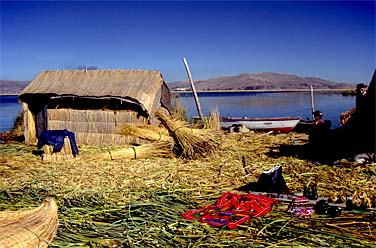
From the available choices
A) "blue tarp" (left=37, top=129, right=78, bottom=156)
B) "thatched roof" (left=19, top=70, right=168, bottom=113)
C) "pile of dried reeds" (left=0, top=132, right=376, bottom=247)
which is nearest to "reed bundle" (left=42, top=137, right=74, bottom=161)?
"blue tarp" (left=37, top=129, right=78, bottom=156)

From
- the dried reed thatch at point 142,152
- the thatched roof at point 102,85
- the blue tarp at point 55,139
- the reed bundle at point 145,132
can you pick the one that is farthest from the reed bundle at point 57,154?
the thatched roof at point 102,85

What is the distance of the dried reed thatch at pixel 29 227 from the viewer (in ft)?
10.3

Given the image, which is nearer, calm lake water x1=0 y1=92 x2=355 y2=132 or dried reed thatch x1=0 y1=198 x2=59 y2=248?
dried reed thatch x1=0 y1=198 x2=59 y2=248

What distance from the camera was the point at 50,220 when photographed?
11.9 ft

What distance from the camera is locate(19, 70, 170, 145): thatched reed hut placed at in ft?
30.0

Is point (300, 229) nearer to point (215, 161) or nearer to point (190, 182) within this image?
point (190, 182)

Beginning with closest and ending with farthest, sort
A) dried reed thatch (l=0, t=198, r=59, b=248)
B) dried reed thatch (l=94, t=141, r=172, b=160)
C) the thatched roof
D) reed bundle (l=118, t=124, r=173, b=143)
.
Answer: dried reed thatch (l=0, t=198, r=59, b=248), dried reed thatch (l=94, t=141, r=172, b=160), reed bundle (l=118, t=124, r=173, b=143), the thatched roof

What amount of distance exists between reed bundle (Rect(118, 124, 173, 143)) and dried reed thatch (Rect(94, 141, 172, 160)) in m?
0.73

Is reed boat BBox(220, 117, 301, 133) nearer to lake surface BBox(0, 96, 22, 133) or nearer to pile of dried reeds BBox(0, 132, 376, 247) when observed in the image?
pile of dried reeds BBox(0, 132, 376, 247)

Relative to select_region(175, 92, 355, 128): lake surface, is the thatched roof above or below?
above

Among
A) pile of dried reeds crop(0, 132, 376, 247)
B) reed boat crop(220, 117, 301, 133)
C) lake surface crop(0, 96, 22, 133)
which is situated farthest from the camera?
lake surface crop(0, 96, 22, 133)

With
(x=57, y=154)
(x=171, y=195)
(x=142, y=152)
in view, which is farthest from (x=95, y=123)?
(x=171, y=195)

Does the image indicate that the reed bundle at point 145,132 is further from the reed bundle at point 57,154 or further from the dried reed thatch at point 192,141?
the reed bundle at point 57,154

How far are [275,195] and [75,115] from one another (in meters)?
6.50
